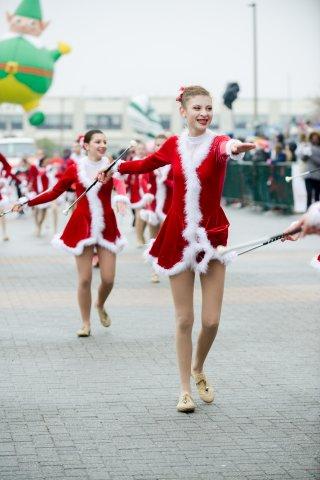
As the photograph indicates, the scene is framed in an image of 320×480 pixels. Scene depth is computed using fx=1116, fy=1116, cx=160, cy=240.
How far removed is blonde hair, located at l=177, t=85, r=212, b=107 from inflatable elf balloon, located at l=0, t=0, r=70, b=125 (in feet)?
45.7

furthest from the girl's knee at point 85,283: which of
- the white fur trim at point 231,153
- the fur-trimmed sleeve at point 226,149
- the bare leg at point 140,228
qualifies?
the bare leg at point 140,228

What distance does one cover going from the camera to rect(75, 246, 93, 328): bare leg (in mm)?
9844

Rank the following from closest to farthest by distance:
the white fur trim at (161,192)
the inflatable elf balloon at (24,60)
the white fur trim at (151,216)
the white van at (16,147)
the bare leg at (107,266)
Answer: the bare leg at (107,266)
the white fur trim at (161,192)
the white fur trim at (151,216)
the inflatable elf balloon at (24,60)
the white van at (16,147)

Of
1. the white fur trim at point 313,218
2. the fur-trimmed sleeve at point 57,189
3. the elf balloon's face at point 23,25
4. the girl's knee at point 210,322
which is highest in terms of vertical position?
the elf balloon's face at point 23,25

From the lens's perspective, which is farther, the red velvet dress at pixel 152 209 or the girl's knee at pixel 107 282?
the red velvet dress at pixel 152 209

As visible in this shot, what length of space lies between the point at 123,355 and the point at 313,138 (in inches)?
592

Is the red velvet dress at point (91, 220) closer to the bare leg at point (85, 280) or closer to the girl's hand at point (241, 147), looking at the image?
the bare leg at point (85, 280)

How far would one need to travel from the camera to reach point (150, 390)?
7.60 m

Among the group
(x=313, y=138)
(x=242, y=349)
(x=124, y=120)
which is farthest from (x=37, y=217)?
(x=124, y=120)

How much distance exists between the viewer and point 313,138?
23.2m

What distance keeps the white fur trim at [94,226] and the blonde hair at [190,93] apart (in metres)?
2.72

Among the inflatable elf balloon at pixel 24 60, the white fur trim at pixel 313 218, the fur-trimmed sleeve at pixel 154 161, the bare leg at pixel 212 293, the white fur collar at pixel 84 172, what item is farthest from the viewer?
the inflatable elf balloon at pixel 24 60

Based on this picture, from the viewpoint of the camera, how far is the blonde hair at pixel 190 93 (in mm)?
7043

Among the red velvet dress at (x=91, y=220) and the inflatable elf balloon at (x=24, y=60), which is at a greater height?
the inflatable elf balloon at (x=24, y=60)
